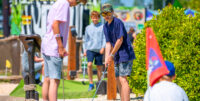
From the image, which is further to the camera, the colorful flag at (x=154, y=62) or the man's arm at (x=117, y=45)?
the man's arm at (x=117, y=45)

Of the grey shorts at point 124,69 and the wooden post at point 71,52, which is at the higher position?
the grey shorts at point 124,69

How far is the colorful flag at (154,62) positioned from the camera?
147 inches

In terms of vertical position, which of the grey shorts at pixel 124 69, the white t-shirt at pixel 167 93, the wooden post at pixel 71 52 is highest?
the white t-shirt at pixel 167 93

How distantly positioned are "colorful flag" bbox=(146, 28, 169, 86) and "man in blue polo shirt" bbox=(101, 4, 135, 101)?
223 cm

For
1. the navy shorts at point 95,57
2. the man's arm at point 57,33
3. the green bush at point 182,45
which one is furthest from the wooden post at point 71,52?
the man's arm at point 57,33

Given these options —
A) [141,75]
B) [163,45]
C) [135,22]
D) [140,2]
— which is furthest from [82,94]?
[140,2]

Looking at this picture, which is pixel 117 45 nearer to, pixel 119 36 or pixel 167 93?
pixel 119 36

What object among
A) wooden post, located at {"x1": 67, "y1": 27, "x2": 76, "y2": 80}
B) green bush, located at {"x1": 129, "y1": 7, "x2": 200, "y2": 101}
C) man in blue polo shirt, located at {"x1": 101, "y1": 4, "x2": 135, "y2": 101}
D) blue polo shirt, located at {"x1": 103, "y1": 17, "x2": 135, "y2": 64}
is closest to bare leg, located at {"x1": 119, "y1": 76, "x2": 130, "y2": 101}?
man in blue polo shirt, located at {"x1": 101, "y1": 4, "x2": 135, "y2": 101}

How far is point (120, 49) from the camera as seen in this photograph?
6219mm

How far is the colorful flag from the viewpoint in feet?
12.2

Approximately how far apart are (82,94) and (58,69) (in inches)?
121

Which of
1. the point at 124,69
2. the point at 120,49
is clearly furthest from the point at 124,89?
the point at 120,49

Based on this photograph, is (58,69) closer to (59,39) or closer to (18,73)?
(59,39)

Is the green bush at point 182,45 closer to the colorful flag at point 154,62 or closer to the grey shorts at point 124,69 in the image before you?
the grey shorts at point 124,69
